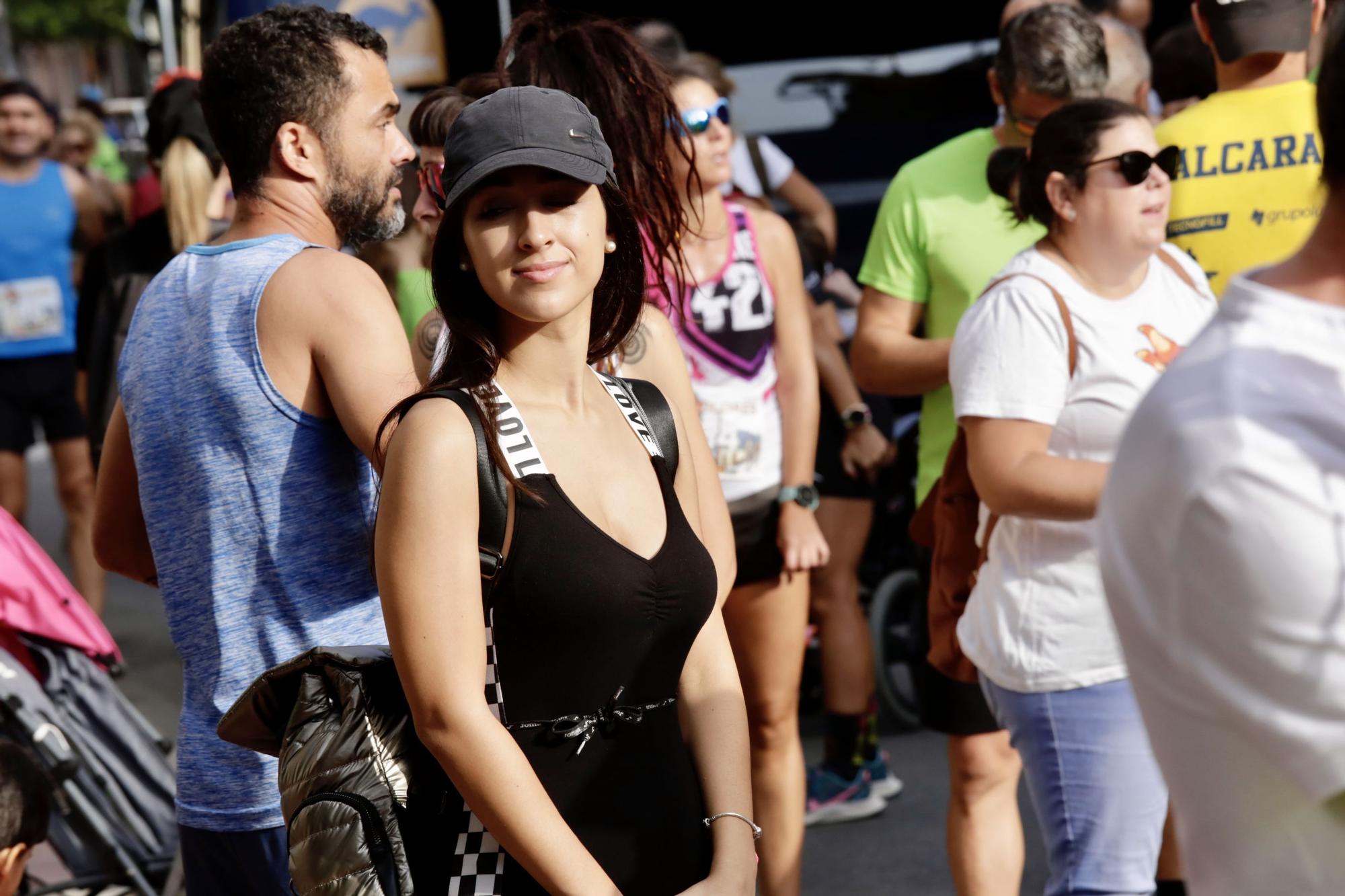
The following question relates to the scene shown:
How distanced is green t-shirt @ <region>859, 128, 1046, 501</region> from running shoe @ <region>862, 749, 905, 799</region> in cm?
135

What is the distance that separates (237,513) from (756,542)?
1.60 m

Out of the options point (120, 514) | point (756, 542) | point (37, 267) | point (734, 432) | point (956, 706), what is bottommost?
point (956, 706)

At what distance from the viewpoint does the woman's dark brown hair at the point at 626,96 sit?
2822 mm

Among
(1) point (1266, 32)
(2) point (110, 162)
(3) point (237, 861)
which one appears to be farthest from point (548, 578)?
(2) point (110, 162)

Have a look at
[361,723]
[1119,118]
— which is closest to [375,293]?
[361,723]

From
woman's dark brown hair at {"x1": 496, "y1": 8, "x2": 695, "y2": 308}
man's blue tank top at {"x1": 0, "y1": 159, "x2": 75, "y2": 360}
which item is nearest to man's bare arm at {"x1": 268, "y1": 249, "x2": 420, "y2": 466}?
woman's dark brown hair at {"x1": 496, "y1": 8, "x2": 695, "y2": 308}

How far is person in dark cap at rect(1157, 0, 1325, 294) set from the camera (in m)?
3.58

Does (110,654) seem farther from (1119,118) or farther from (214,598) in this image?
(1119,118)

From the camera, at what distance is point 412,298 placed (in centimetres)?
399

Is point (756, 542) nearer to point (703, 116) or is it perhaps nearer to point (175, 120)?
point (703, 116)

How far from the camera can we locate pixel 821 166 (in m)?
6.78

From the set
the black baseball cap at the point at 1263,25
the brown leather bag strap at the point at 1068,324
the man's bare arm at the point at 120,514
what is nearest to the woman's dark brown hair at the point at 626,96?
the brown leather bag strap at the point at 1068,324

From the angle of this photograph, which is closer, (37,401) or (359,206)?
(359,206)

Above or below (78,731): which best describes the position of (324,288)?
above
